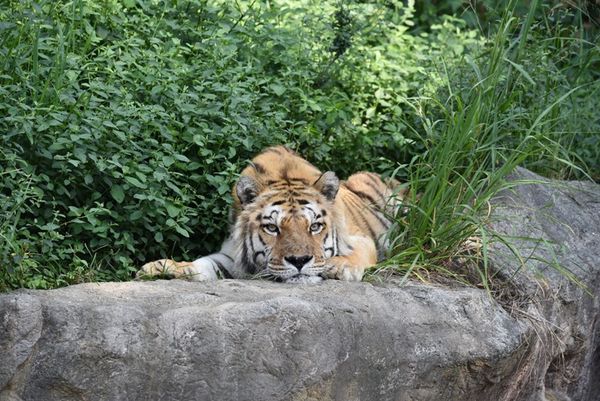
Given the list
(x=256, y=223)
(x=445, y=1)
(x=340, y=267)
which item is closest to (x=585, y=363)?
(x=340, y=267)

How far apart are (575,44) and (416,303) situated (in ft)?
10.9

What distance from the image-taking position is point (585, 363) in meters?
6.95

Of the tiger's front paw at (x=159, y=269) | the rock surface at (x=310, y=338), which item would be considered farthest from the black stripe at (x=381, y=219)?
the tiger's front paw at (x=159, y=269)

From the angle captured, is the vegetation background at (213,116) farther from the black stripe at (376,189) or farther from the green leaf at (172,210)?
the black stripe at (376,189)

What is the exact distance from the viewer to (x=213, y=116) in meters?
6.85

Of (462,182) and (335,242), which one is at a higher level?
(462,182)

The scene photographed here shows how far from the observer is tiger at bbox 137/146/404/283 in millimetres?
6117

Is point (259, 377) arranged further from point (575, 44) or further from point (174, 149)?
point (575, 44)

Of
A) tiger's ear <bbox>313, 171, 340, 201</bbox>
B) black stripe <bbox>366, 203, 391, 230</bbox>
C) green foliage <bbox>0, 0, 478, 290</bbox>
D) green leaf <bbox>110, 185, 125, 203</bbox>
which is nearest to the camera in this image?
green foliage <bbox>0, 0, 478, 290</bbox>

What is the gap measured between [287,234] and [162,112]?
1.07m

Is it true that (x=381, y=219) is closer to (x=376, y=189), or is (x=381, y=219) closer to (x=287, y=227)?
(x=376, y=189)

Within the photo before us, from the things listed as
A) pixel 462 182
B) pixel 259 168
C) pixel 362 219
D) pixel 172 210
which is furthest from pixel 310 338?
pixel 362 219

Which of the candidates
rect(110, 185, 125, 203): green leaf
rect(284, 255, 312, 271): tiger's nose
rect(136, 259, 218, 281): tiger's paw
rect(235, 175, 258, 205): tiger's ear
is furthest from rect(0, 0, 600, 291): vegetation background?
rect(284, 255, 312, 271): tiger's nose

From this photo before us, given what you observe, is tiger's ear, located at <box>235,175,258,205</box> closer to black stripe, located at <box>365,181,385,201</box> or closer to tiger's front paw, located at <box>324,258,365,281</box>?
tiger's front paw, located at <box>324,258,365,281</box>
